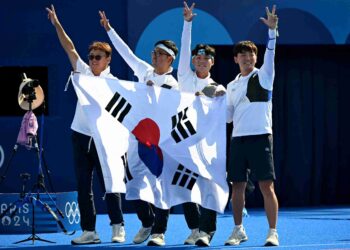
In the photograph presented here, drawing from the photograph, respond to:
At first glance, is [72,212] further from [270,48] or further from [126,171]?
[270,48]

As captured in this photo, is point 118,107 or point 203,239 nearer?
point 203,239

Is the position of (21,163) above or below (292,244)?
above

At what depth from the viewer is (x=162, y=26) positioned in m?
15.0

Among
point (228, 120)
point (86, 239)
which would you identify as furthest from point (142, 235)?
point (228, 120)

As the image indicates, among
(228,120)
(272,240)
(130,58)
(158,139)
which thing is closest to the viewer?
(272,240)

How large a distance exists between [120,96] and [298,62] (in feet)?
21.5

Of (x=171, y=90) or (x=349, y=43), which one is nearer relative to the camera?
(x=171, y=90)

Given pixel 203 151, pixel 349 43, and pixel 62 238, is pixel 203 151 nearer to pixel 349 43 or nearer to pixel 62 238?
pixel 62 238

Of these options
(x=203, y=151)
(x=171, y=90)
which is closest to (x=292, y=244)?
(x=203, y=151)

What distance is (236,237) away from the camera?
32.5 feet

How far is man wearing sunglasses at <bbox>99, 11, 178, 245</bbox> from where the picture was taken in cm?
969

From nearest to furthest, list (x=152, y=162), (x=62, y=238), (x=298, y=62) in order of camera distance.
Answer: (x=152, y=162) → (x=62, y=238) → (x=298, y=62)

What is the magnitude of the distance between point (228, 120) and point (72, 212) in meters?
2.75

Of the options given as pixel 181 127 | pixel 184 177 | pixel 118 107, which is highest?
pixel 118 107
